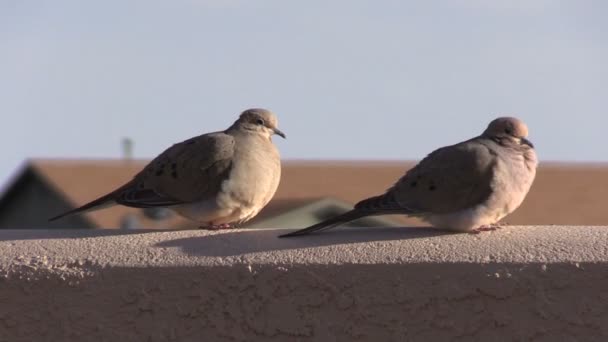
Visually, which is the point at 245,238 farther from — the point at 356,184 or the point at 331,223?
the point at 356,184

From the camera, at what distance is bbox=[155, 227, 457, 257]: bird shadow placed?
3.91 metres

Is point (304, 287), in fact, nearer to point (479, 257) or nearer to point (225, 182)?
point (479, 257)

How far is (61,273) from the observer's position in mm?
3863

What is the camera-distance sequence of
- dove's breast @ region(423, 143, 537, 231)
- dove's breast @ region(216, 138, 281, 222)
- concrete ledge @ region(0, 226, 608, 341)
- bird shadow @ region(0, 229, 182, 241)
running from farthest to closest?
dove's breast @ region(216, 138, 281, 222) < dove's breast @ region(423, 143, 537, 231) < bird shadow @ region(0, 229, 182, 241) < concrete ledge @ region(0, 226, 608, 341)

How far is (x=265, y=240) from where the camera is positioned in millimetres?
4031

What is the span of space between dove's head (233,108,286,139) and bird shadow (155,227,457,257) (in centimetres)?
184

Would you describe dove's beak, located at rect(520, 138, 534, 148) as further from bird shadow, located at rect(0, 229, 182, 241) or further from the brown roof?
the brown roof

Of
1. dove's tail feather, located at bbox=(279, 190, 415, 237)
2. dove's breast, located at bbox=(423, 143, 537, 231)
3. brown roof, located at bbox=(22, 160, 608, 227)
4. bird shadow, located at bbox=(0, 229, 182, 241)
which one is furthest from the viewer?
brown roof, located at bbox=(22, 160, 608, 227)

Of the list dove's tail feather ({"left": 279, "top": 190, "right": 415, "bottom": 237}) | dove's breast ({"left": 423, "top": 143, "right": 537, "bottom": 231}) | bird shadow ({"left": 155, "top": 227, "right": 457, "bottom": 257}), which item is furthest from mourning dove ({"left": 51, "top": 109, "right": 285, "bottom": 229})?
bird shadow ({"left": 155, "top": 227, "right": 457, "bottom": 257})

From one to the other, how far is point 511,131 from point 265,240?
1458mm

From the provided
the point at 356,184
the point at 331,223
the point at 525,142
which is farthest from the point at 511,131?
the point at 356,184

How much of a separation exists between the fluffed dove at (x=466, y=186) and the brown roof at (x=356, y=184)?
12942 millimetres

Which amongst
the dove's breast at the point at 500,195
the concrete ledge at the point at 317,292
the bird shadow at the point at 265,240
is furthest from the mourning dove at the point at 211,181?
the concrete ledge at the point at 317,292

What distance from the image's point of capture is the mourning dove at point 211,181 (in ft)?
18.3
